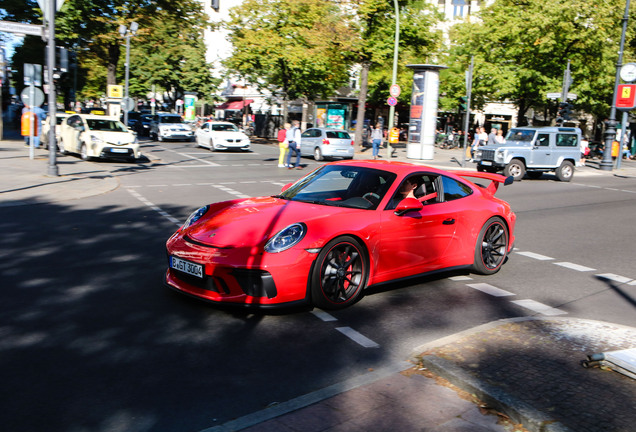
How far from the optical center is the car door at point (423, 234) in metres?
6.03

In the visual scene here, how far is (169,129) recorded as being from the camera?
36.7 meters

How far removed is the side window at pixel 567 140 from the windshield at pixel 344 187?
18031mm

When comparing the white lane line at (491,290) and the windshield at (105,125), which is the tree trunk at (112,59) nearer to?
the windshield at (105,125)

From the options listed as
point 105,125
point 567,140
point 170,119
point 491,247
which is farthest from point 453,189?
point 170,119

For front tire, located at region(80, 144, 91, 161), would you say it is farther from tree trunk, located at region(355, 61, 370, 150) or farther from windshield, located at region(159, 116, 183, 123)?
tree trunk, located at region(355, 61, 370, 150)

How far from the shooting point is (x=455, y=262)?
6902 mm

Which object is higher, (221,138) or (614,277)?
(221,138)

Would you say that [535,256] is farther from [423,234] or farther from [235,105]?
[235,105]

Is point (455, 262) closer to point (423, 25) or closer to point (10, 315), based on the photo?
point (10, 315)

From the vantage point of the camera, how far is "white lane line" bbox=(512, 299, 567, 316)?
6.03 m

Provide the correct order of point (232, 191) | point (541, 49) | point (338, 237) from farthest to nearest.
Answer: point (541, 49) < point (232, 191) < point (338, 237)

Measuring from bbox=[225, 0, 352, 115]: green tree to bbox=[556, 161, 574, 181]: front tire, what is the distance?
1825 cm

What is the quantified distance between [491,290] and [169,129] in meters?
32.4

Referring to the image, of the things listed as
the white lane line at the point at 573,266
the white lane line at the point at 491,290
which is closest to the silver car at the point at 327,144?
the white lane line at the point at 573,266
